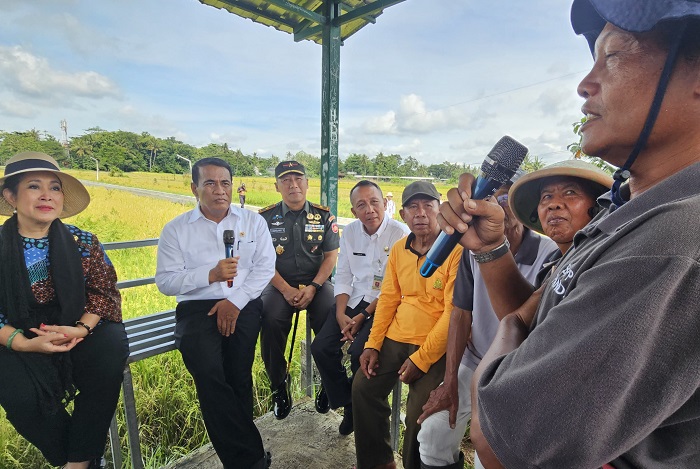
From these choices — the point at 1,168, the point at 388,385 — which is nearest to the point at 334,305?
the point at 388,385

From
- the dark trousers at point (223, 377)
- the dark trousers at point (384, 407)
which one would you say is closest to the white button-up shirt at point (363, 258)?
the dark trousers at point (384, 407)

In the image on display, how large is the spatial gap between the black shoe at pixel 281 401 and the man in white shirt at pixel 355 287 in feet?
1.31

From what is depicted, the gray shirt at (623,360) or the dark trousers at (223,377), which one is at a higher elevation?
the gray shirt at (623,360)

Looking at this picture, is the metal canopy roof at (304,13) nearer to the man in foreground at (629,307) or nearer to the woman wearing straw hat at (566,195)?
the woman wearing straw hat at (566,195)

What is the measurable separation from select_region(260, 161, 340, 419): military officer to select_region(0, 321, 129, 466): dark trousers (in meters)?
1.21

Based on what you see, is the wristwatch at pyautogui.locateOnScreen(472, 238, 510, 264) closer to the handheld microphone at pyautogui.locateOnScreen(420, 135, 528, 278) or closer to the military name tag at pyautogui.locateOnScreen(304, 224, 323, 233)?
the handheld microphone at pyautogui.locateOnScreen(420, 135, 528, 278)

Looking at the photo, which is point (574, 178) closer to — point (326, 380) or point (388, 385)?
point (388, 385)

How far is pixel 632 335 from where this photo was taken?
53cm

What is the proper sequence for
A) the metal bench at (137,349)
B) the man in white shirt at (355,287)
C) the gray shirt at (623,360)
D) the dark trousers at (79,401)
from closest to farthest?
the gray shirt at (623,360)
the dark trousers at (79,401)
the metal bench at (137,349)
the man in white shirt at (355,287)

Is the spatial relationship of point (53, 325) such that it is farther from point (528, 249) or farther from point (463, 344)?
point (528, 249)

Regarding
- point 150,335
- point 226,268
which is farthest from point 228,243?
point 150,335

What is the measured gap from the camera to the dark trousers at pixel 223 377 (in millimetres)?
2348

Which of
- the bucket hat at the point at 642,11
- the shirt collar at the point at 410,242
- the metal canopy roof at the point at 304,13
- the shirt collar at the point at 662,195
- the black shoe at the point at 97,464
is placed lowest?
the black shoe at the point at 97,464

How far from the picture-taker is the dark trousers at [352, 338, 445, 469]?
221cm
